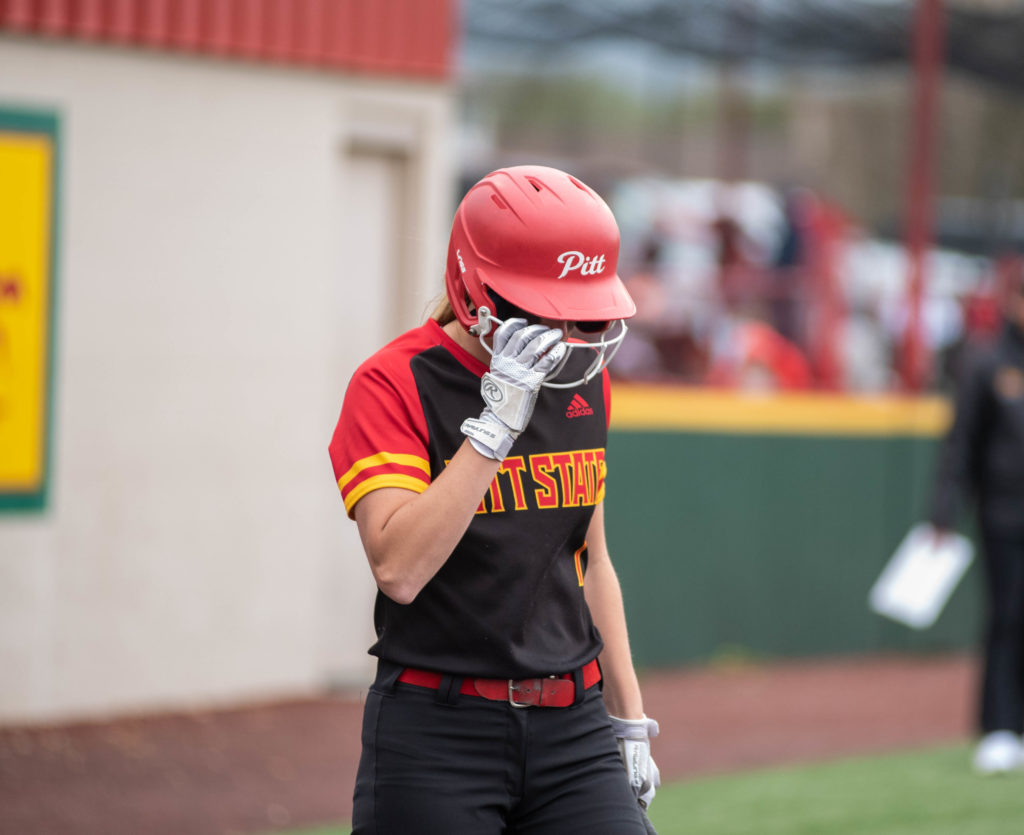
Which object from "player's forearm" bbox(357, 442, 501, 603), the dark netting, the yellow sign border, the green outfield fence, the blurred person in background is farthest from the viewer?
the dark netting

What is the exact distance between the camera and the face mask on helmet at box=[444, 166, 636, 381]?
8.83 feet

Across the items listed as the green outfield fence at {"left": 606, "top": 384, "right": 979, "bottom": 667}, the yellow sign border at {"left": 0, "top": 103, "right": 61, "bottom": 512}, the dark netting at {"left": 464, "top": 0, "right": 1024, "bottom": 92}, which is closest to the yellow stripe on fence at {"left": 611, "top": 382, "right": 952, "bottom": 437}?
the green outfield fence at {"left": 606, "top": 384, "right": 979, "bottom": 667}

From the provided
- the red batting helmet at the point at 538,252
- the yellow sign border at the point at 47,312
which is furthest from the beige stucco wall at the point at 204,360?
the red batting helmet at the point at 538,252

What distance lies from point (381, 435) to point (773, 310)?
10411 mm

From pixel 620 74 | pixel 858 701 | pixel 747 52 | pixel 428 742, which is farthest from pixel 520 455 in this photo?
pixel 620 74

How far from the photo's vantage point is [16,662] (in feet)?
24.0

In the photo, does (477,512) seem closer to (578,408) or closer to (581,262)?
(578,408)

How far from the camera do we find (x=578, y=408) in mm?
2922

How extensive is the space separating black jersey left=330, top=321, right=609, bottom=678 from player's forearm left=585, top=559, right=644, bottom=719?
251 mm

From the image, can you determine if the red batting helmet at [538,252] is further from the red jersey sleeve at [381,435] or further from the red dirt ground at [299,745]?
the red dirt ground at [299,745]

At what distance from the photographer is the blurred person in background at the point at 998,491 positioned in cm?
714

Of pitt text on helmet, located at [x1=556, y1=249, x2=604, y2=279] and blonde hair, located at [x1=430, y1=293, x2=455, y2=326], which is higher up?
pitt text on helmet, located at [x1=556, y1=249, x2=604, y2=279]

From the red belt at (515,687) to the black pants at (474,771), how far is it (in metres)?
0.01

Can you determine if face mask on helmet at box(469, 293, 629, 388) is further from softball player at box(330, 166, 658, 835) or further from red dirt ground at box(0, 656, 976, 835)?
red dirt ground at box(0, 656, 976, 835)
